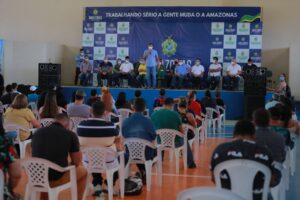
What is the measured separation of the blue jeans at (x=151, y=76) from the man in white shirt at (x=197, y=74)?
4.20 feet

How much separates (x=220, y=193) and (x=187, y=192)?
0.64 feet

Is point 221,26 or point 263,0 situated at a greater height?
point 263,0

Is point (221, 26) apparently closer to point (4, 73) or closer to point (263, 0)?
point (263, 0)

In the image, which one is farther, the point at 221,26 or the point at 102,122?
the point at 221,26

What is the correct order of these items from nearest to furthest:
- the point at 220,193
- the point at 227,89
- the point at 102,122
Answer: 1. the point at 220,193
2. the point at 102,122
3. the point at 227,89

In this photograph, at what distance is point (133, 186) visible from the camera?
5316mm

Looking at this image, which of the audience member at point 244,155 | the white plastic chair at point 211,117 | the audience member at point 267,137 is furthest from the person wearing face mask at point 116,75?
the audience member at point 244,155

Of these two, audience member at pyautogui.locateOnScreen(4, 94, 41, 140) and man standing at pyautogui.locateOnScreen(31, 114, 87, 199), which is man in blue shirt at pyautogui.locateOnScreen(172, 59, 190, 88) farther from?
man standing at pyautogui.locateOnScreen(31, 114, 87, 199)

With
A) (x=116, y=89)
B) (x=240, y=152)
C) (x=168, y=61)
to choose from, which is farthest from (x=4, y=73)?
(x=240, y=152)

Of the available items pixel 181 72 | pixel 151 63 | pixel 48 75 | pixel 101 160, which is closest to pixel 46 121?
pixel 101 160

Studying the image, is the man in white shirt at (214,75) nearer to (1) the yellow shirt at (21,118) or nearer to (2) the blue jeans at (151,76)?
(2) the blue jeans at (151,76)

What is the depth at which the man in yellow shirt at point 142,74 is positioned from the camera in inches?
616

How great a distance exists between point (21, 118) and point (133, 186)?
202 cm

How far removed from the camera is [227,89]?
49.9 ft
